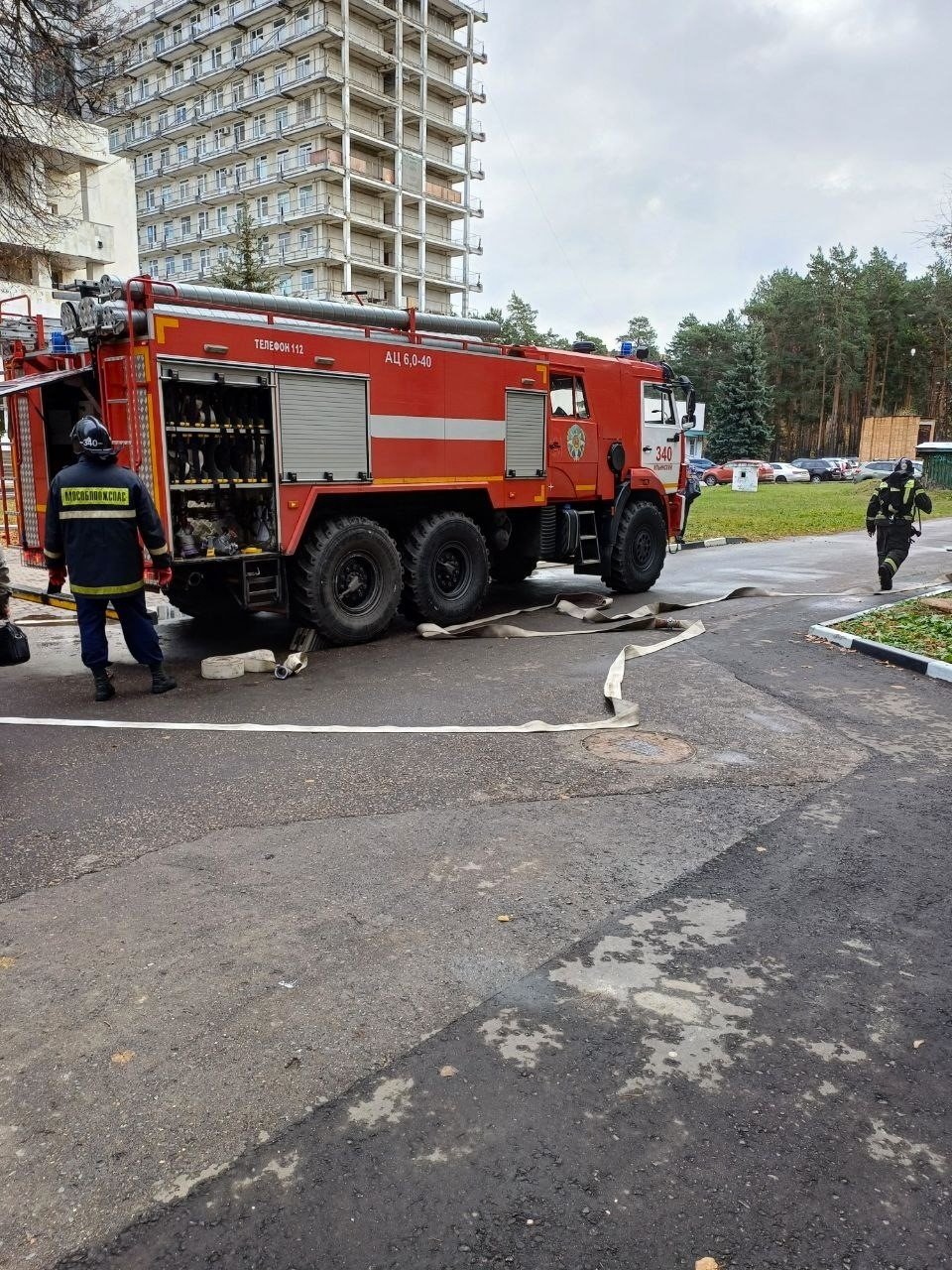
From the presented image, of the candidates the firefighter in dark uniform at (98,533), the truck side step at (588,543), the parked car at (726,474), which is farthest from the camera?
the parked car at (726,474)

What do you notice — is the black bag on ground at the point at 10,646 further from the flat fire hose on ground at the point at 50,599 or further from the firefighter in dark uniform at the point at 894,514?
the firefighter in dark uniform at the point at 894,514

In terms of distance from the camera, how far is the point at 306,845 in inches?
167

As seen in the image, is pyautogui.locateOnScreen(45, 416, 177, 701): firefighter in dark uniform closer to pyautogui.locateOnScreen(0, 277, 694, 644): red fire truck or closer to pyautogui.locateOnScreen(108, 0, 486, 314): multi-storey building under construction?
pyautogui.locateOnScreen(0, 277, 694, 644): red fire truck

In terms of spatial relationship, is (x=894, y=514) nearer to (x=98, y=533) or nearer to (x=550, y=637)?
(x=550, y=637)

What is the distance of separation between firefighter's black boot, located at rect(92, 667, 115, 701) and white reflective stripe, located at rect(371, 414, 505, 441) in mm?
3448

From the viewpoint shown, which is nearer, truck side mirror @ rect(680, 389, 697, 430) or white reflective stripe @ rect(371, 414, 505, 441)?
white reflective stripe @ rect(371, 414, 505, 441)

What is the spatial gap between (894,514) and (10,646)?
11064mm

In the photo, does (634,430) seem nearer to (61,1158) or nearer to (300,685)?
(300,685)

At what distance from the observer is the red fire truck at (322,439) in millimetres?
7512

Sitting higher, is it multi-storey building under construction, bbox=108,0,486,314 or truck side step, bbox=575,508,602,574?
multi-storey building under construction, bbox=108,0,486,314

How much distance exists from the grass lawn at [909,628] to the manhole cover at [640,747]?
11.5 feet

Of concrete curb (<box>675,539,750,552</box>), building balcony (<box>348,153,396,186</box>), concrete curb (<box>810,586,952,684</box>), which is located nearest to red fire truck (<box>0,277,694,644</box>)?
concrete curb (<box>810,586,952,684</box>)

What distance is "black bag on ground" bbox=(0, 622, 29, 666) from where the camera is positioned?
596 centimetres

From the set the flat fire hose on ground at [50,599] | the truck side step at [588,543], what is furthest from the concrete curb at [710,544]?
the flat fire hose on ground at [50,599]
